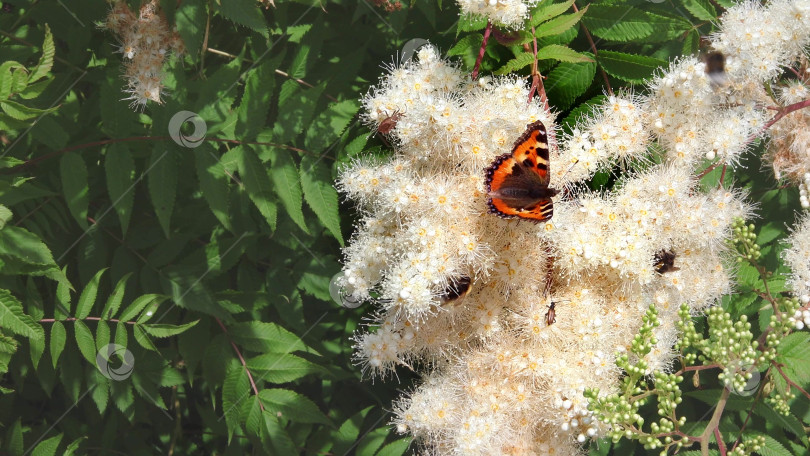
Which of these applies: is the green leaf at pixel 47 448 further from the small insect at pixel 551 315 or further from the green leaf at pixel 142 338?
the small insect at pixel 551 315

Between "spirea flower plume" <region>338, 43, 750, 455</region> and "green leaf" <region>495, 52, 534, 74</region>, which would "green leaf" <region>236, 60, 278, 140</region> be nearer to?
"spirea flower plume" <region>338, 43, 750, 455</region>

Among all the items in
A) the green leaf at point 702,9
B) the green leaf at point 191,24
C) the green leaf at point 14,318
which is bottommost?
the green leaf at point 14,318

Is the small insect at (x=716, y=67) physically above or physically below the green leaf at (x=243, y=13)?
below

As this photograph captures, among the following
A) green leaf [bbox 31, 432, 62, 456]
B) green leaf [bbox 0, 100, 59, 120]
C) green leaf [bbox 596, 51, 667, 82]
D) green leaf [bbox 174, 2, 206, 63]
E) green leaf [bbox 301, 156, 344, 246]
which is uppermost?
green leaf [bbox 174, 2, 206, 63]

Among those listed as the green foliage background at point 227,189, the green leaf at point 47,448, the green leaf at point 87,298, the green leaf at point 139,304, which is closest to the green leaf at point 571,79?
the green foliage background at point 227,189

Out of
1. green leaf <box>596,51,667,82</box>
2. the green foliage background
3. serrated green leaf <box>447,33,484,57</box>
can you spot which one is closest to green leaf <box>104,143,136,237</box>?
the green foliage background
